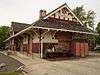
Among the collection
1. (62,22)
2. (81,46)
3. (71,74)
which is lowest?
(71,74)

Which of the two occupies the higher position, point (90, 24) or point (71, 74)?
point (90, 24)

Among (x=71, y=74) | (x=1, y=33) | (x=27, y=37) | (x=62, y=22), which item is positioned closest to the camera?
(x=71, y=74)

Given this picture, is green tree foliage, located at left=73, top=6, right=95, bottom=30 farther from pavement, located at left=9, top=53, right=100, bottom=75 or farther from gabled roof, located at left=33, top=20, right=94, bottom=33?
Result: pavement, located at left=9, top=53, right=100, bottom=75

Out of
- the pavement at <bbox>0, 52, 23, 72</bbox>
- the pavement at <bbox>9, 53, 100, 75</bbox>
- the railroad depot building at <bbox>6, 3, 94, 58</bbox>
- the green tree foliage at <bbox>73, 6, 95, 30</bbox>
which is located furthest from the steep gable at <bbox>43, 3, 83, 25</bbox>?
the green tree foliage at <bbox>73, 6, 95, 30</bbox>

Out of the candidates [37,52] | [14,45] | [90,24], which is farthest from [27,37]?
[90,24]

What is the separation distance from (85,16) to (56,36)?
30.4 m

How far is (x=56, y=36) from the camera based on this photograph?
24.0 meters

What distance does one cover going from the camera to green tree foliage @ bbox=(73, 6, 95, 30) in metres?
51.3

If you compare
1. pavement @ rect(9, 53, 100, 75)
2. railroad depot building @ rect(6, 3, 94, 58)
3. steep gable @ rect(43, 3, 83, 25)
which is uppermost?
steep gable @ rect(43, 3, 83, 25)

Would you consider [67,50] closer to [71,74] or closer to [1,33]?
[71,74]

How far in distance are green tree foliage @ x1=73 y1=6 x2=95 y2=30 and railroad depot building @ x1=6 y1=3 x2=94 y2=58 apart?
23.1 metres

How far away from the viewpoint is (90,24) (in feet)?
173

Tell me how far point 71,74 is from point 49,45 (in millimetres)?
10798

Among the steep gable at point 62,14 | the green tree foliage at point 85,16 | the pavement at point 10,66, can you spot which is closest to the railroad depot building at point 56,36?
the steep gable at point 62,14
